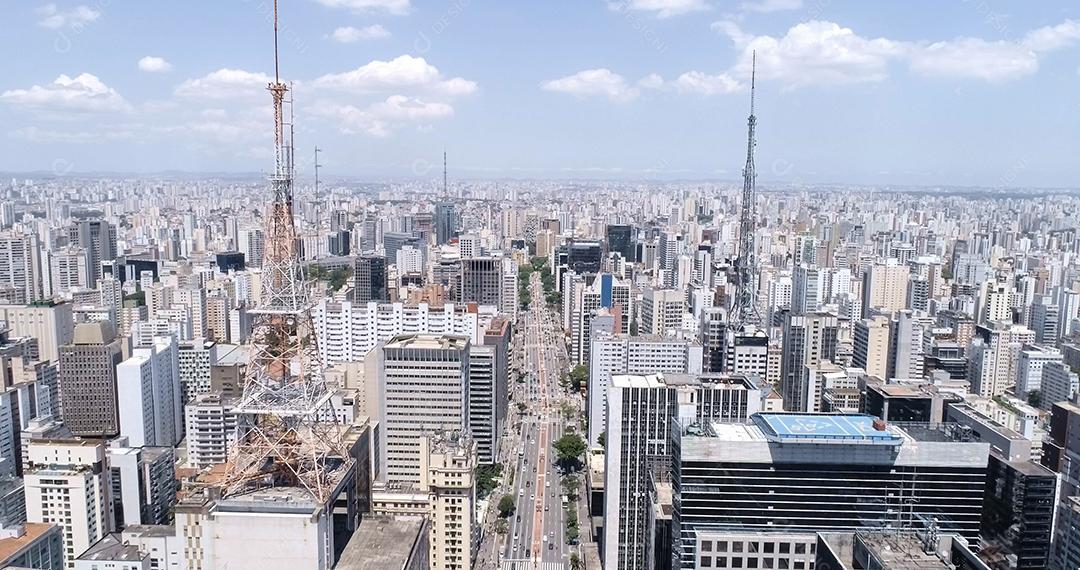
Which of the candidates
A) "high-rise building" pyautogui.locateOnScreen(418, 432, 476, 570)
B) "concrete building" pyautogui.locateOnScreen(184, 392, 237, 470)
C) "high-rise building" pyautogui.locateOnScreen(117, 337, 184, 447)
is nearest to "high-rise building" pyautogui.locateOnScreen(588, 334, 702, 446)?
"high-rise building" pyautogui.locateOnScreen(418, 432, 476, 570)

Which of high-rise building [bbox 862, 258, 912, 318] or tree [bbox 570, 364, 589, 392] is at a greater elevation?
high-rise building [bbox 862, 258, 912, 318]

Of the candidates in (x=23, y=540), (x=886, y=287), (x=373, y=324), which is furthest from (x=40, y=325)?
(x=886, y=287)

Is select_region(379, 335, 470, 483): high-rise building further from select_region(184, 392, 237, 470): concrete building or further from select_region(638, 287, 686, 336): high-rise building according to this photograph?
select_region(638, 287, 686, 336): high-rise building

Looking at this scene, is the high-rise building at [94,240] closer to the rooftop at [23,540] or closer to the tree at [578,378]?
the tree at [578,378]

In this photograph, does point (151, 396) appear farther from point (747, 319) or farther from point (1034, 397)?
point (1034, 397)

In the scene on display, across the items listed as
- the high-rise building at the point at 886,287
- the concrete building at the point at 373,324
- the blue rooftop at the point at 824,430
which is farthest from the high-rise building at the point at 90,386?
the high-rise building at the point at 886,287

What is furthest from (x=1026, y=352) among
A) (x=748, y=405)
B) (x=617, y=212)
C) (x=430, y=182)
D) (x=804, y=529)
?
(x=430, y=182)
